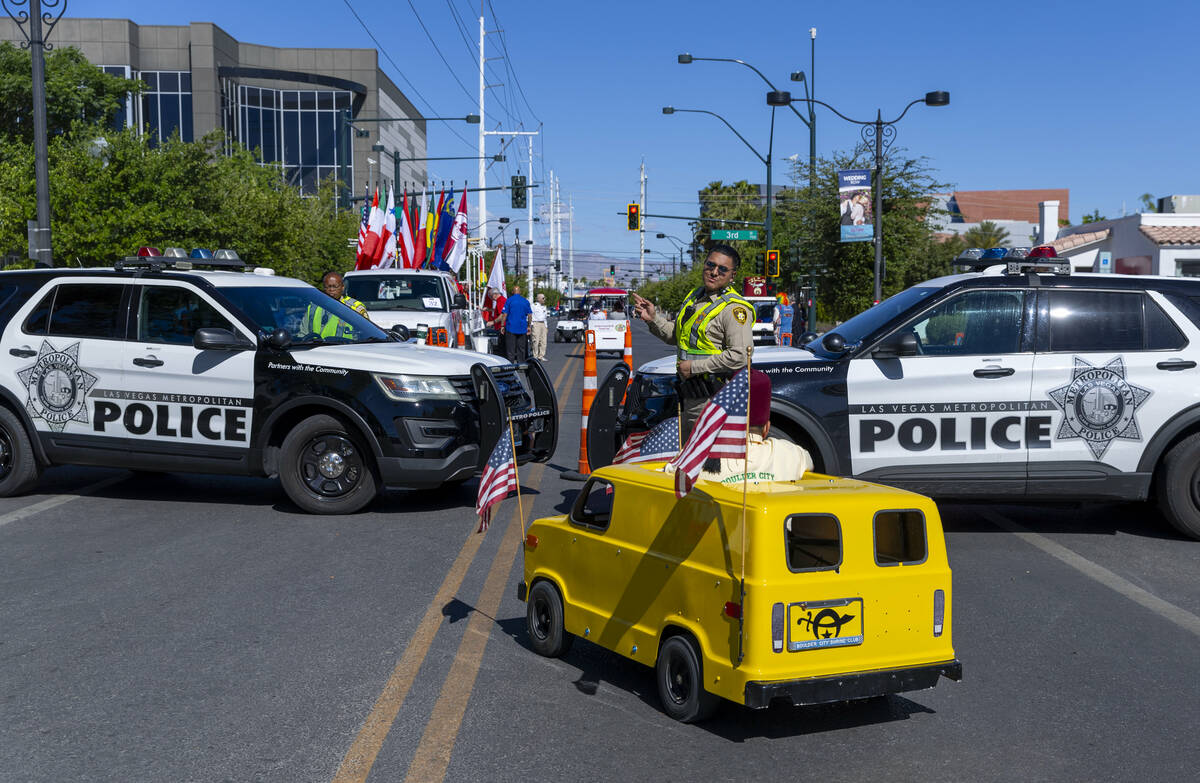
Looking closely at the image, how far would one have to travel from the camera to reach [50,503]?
407 inches

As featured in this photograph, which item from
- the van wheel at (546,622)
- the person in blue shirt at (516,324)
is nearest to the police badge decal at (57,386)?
the van wheel at (546,622)

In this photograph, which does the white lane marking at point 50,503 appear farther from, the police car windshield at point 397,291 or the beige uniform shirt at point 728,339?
the police car windshield at point 397,291

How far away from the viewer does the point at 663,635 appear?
5.17 meters

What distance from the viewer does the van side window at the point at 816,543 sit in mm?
4816

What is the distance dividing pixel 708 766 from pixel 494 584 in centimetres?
300

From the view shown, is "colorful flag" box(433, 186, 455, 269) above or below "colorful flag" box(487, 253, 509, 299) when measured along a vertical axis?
above

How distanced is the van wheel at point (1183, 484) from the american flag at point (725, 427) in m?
5.06

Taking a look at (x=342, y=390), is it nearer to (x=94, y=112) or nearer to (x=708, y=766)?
(x=708, y=766)

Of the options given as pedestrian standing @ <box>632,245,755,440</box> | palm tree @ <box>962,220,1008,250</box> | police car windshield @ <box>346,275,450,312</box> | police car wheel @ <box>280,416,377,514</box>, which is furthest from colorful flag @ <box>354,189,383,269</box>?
palm tree @ <box>962,220,1008,250</box>

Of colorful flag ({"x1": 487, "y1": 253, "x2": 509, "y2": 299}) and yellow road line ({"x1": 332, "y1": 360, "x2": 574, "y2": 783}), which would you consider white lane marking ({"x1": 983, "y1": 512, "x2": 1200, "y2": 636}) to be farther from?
colorful flag ({"x1": 487, "y1": 253, "x2": 509, "y2": 299})

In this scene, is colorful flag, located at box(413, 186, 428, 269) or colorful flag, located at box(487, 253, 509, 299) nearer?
colorful flag, located at box(487, 253, 509, 299)

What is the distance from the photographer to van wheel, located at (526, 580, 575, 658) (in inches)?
229

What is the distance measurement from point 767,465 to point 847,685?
117 centimetres

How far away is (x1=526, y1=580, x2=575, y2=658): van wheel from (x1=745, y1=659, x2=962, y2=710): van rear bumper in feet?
4.67
